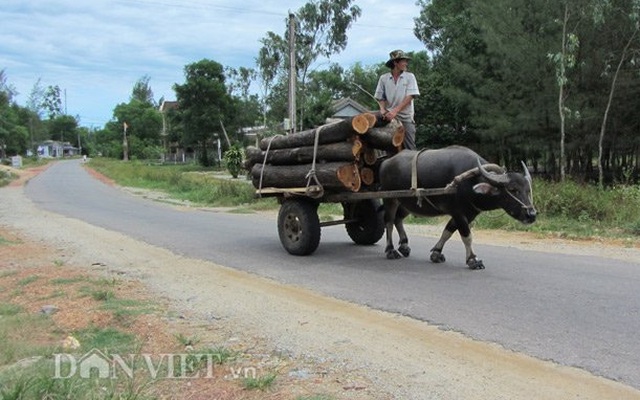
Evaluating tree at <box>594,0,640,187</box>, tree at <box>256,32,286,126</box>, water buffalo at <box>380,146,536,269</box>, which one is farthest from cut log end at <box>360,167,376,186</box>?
tree at <box>256,32,286,126</box>

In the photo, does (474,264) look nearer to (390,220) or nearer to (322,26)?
(390,220)

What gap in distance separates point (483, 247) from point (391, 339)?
5326 millimetres

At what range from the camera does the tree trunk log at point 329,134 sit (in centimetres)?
822

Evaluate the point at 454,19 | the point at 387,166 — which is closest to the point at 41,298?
the point at 387,166

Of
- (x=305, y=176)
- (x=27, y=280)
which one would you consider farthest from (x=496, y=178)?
(x=27, y=280)

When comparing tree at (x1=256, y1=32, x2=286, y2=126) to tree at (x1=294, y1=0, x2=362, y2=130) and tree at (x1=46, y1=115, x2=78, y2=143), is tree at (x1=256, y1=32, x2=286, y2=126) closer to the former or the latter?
tree at (x1=294, y1=0, x2=362, y2=130)

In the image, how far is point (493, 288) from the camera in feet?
22.7

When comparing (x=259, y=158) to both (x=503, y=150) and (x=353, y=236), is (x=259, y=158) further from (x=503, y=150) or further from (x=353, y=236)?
(x=503, y=150)

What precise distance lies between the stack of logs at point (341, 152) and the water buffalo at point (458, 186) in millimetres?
309

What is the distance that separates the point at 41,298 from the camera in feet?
23.4

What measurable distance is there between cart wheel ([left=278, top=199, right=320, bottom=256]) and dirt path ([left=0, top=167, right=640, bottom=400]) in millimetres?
1154

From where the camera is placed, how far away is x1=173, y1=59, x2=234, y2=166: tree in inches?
2211

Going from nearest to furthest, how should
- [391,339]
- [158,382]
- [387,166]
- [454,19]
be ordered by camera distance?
[158,382], [391,339], [387,166], [454,19]

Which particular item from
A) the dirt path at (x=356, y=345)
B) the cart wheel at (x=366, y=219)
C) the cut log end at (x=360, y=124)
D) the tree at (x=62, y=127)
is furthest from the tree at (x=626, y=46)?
the tree at (x=62, y=127)
